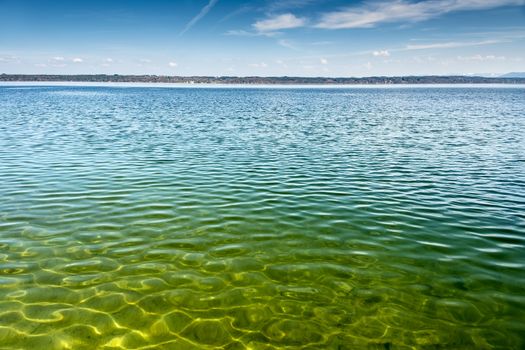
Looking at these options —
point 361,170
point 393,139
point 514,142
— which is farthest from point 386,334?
point 514,142

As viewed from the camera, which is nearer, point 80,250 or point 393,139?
point 80,250

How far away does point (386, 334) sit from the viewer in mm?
6859

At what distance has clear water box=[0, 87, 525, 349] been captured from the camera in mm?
6949

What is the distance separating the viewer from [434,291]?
832 centimetres

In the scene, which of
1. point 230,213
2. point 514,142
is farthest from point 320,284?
point 514,142

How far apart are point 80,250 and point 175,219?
10.7 ft

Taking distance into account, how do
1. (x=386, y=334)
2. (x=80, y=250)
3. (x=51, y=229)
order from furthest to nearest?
(x=51, y=229) → (x=80, y=250) → (x=386, y=334)

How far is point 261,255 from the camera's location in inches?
393

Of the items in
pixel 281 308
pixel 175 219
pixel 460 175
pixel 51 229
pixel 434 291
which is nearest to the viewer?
pixel 281 308

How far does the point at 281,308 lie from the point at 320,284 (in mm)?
1370

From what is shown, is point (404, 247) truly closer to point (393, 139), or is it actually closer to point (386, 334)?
point (386, 334)

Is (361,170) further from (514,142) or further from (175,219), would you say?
(514,142)

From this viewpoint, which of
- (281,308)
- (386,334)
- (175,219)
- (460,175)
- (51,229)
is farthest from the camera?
(460,175)

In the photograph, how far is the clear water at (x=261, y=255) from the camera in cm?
695
